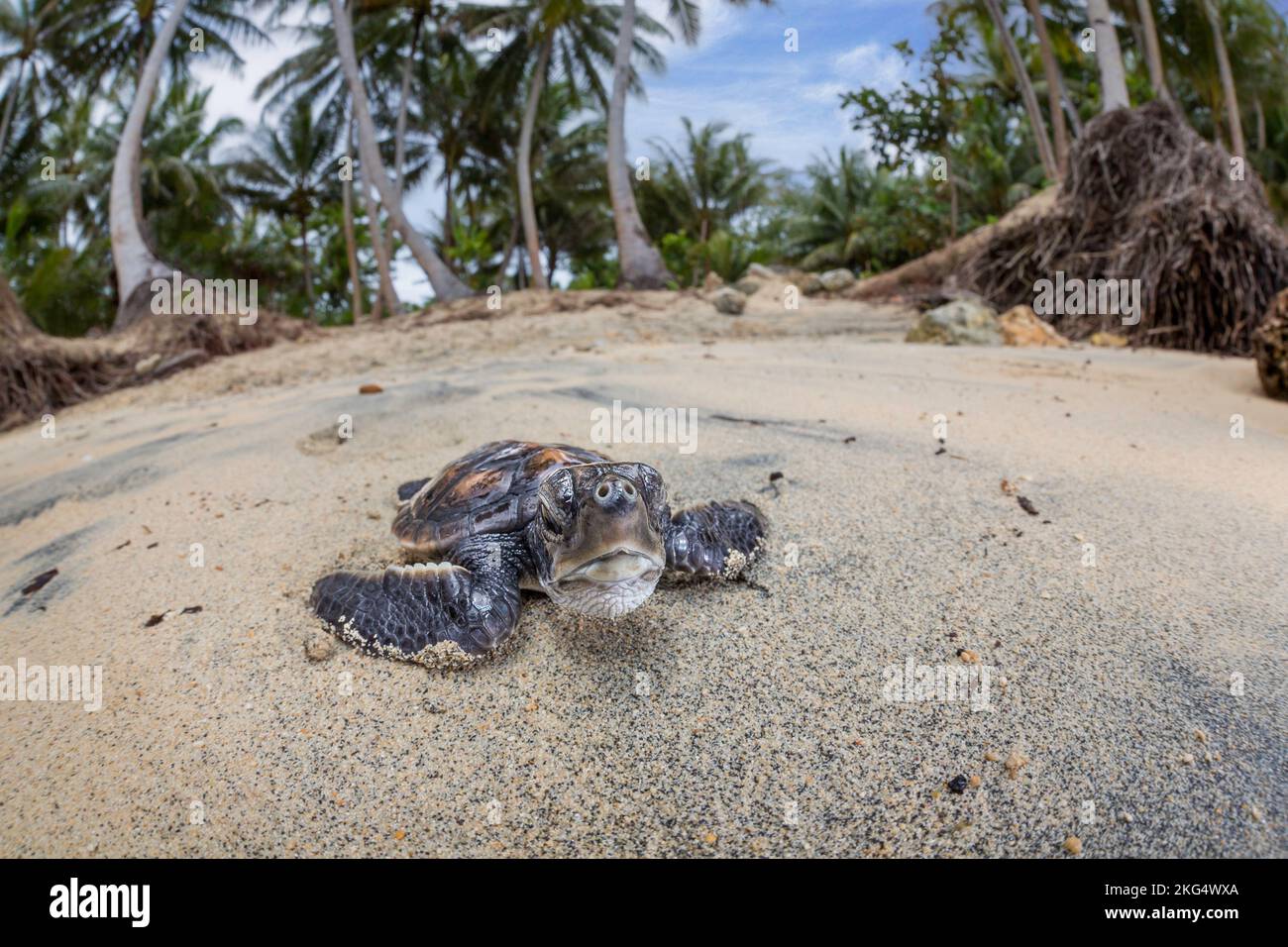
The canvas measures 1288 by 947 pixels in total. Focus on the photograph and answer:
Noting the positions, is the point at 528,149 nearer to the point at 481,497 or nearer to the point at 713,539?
the point at 481,497

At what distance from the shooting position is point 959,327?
636cm

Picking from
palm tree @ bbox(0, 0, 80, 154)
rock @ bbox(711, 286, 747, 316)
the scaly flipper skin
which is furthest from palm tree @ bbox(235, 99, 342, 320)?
the scaly flipper skin

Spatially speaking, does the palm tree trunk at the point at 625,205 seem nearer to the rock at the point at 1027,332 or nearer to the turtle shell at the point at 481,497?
the rock at the point at 1027,332

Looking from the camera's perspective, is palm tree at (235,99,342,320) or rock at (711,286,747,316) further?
palm tree at (235,99,342,320)

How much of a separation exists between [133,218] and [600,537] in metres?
12.4

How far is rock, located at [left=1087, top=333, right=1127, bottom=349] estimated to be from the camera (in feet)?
20.6

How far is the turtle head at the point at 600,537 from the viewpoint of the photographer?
1.28 metres

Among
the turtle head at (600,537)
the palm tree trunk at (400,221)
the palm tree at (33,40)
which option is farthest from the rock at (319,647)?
the palm tree at (33,40)

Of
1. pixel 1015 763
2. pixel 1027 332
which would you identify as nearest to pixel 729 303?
→ pixel 1027 332

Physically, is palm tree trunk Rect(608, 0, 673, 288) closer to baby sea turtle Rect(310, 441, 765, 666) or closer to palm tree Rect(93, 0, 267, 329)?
palm tree Rect(93, 0, 267, 329)

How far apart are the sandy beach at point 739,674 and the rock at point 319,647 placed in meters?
0.01
